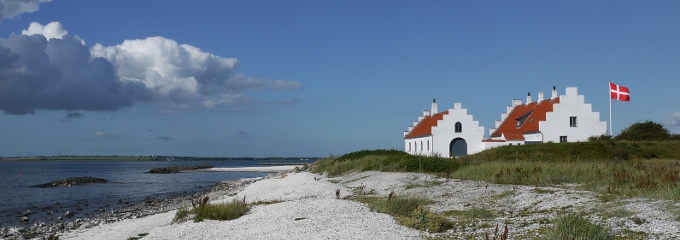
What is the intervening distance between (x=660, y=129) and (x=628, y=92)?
5.26 meters

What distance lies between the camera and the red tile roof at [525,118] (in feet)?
169

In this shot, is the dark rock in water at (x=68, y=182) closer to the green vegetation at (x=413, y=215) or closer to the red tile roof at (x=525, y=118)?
the red tile roof at (x=525, y=118)

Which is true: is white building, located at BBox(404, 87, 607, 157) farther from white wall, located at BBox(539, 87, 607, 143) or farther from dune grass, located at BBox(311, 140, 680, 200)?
dune grass, located at BBox(311, 140, 680, 200)

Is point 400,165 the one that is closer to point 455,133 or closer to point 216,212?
point 216,212

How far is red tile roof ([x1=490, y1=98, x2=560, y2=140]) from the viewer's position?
5162 centimetres

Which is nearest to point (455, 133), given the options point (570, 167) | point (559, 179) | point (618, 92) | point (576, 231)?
point (618, 92)

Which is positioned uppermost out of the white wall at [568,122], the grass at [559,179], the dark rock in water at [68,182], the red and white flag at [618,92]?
the red and white flag at [618,92]

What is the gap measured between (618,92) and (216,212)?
142 feet

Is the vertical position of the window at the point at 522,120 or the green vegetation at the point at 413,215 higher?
the window at the point at 522,120

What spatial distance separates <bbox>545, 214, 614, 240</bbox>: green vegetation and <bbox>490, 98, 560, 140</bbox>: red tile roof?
4379 centimetres

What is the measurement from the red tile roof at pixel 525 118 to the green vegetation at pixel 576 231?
144ft

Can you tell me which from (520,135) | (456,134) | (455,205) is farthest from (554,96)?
(455,205)

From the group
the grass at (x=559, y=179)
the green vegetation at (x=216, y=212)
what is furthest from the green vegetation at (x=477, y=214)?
the green vegetation at (x=216, y=212)

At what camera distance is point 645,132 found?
4909 centimetres
